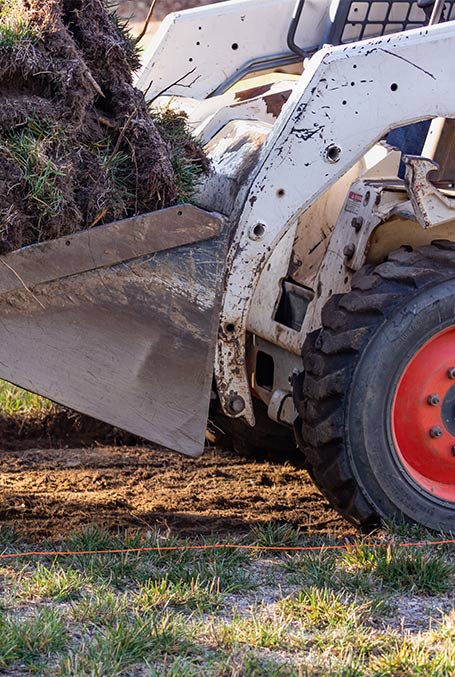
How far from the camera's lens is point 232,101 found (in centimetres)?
627

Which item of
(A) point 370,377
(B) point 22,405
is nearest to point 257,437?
(A) point 370,377

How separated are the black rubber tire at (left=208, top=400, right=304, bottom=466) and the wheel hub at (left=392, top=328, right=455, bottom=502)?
Answer: 42.0 inches

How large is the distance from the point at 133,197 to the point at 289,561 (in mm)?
1475

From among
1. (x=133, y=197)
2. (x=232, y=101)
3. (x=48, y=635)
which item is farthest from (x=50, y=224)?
(x=232, y=101)

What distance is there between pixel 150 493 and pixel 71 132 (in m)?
1.97

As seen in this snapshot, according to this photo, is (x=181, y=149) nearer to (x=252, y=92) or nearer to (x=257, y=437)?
(x=252, y=92)

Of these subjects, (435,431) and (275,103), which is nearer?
(435,431)

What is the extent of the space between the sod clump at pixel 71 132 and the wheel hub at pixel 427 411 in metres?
1.17

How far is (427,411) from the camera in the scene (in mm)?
4988

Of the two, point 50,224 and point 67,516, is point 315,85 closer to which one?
point 50,224

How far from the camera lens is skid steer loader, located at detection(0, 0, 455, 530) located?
455cm

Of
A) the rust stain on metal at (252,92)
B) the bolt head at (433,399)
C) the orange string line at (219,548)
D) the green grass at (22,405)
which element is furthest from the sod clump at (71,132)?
the green grass at (22,405)

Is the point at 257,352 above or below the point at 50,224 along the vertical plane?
below

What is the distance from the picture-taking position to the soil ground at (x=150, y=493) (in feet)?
17.3
